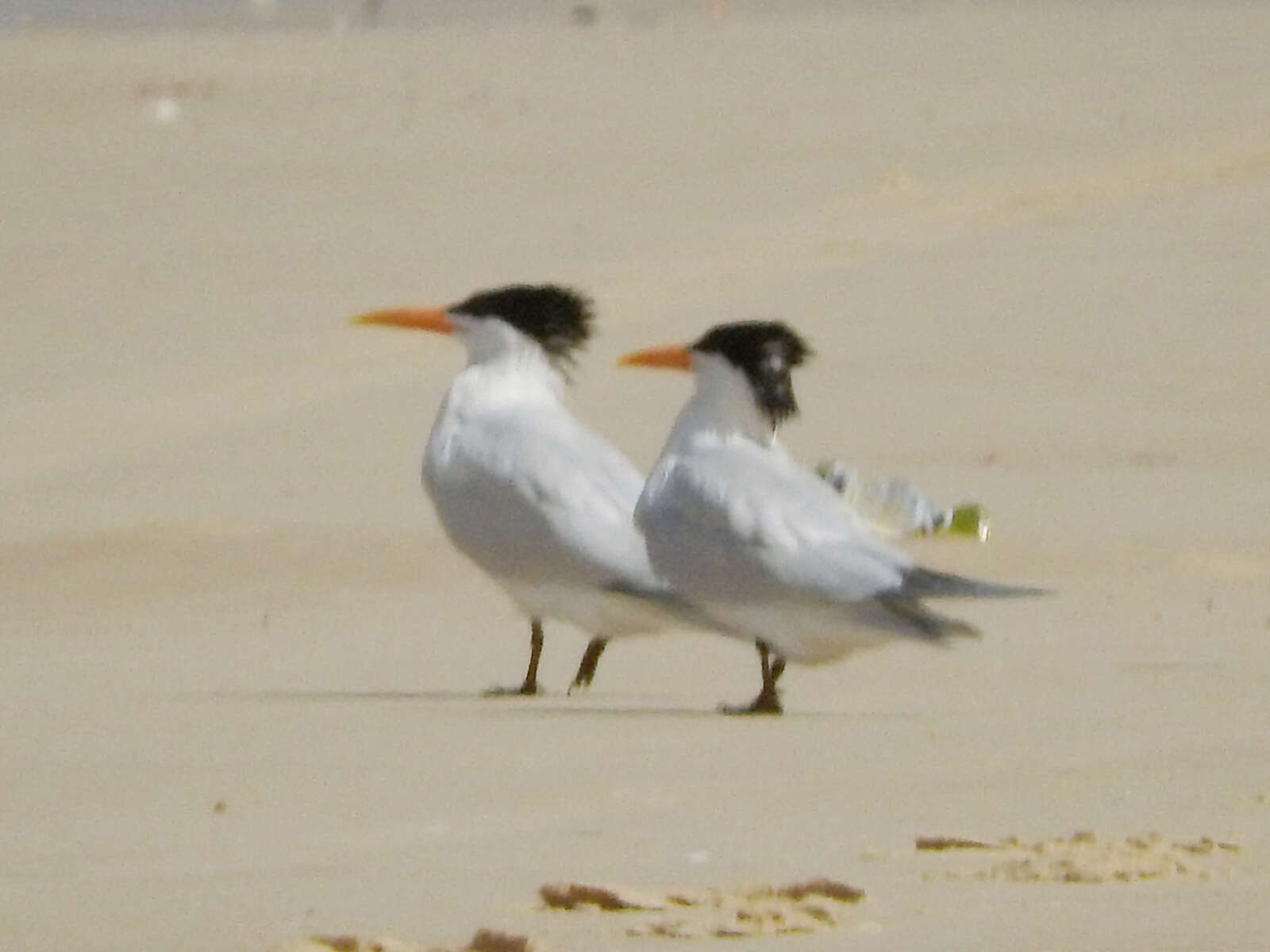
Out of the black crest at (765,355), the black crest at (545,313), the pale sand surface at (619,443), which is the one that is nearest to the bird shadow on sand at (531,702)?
the pale sand surface at (619,443)

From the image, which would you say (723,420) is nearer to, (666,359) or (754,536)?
(666,359)

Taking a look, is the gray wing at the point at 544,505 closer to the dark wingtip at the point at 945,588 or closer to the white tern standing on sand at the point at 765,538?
the white tern standing on sand at the point at 765,538

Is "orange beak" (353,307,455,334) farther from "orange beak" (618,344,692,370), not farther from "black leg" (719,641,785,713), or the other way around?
"black leg" (719,641,785,713)

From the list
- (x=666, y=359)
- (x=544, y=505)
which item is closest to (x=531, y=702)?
(x=544, y=505)

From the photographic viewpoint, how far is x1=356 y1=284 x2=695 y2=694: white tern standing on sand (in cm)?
772

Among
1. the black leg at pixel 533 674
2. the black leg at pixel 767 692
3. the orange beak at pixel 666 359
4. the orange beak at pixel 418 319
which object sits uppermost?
the orange beak at pixel 666 359

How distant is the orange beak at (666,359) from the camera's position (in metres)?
7.73

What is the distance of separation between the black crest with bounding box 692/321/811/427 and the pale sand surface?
620 mm

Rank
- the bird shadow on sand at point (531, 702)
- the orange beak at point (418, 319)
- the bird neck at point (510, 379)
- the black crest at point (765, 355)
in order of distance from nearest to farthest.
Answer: the bird shadow on sand at point (531, 702) < the black crest at point (765, 355) < the bird neck at point (510, 379) < the orange beak at point (418, 319)

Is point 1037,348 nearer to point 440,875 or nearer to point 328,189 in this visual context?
point 328,189

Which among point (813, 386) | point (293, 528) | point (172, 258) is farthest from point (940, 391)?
point (172, 258)

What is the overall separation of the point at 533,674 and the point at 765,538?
81cm

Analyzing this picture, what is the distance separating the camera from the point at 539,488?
7.80 m

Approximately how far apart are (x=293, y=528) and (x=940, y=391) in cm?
369
